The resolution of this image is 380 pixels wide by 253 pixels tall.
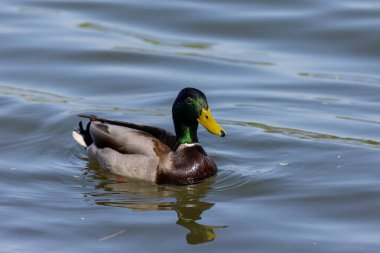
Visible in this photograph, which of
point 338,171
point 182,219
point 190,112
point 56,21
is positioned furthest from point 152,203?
point 56,21

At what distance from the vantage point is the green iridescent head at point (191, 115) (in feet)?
34.9

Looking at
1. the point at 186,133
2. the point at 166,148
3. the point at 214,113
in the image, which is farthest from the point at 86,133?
the point at 214,113

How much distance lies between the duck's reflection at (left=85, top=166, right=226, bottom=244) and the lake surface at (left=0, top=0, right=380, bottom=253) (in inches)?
1.0

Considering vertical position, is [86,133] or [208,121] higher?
[208,121]

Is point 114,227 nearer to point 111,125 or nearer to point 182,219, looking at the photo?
point 182,219

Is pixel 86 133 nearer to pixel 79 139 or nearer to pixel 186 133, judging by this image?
pixel 79 139

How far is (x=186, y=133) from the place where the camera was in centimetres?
1094

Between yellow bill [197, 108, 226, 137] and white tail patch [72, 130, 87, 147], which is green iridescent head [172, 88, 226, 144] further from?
white tail patch [72, 130, 87, 147]

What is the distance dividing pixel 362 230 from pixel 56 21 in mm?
9802

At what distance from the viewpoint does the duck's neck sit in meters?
10.9

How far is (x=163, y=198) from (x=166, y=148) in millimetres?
997

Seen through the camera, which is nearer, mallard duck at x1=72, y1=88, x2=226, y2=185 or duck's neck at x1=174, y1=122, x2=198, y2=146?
mallard duck at x1=72, y1=88, x2=226, y2=185

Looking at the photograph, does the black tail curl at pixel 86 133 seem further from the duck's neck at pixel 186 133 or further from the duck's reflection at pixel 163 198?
the duck's neck at pixel 186 133

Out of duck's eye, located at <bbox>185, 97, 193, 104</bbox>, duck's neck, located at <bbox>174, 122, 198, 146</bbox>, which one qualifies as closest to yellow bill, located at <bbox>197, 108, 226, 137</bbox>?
duck's eye, located at <bbox>185, 97, 193, 104</bbox>
